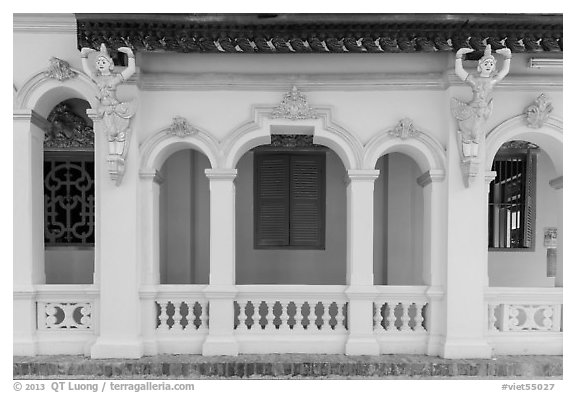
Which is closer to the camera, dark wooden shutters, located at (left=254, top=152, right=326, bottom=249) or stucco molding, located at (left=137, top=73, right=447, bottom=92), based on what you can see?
stucco molding, located at (left=137, top=73, right=447, bottom=92)

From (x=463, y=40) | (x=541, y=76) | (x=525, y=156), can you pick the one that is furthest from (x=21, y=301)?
(x=525, y=156)

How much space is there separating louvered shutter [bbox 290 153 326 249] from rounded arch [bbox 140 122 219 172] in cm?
205

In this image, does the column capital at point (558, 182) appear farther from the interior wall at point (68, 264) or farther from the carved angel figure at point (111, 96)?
the interior wall at point (68, 264)

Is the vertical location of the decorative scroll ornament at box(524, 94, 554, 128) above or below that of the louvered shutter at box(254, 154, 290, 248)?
above

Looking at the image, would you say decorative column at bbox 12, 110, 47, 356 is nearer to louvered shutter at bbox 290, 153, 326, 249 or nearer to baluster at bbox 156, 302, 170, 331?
baluster at bbox 156, 302, 170, 331

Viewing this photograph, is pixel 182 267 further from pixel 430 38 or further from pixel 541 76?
pixel 541 76

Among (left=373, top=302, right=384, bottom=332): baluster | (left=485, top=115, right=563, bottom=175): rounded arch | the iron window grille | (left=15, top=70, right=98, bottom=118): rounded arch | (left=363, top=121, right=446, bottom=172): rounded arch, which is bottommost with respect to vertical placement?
(left=373, top=302, right=384, bottom=332): baluster

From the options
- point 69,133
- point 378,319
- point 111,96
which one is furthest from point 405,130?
point 69,133

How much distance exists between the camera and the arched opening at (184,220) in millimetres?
7797

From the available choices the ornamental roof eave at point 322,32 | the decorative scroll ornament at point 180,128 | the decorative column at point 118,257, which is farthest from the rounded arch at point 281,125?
the decorative column at point 118,257

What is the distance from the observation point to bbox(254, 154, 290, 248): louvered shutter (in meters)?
7.83

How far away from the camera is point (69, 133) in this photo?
7668 millimetres

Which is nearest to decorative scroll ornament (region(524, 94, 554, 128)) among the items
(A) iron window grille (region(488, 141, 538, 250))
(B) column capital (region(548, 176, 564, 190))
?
(B) column capital (region(548, 176, 564, 190))

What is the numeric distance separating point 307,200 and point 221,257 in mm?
2264
